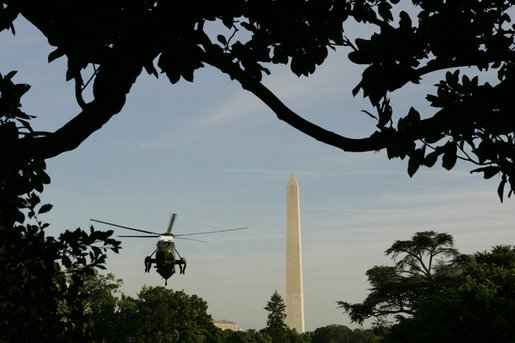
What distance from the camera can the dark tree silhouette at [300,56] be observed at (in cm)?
378

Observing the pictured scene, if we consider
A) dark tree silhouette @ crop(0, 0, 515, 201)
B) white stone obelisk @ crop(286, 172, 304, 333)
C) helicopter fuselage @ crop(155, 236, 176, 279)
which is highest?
white stone obelisk @ crop(286, 172, 304, 333)

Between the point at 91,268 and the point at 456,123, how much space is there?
437 cm

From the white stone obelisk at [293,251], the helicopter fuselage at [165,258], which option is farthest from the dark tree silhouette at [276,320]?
the helicopter fuselage at [165,258]

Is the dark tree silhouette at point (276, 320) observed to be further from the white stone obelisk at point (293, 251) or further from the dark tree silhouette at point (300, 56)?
the dark tree silhouette at point (300, 56)

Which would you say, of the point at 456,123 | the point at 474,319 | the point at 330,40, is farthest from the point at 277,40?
the point at 474,319

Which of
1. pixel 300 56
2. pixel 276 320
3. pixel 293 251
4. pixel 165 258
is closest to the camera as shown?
pixel 300 56

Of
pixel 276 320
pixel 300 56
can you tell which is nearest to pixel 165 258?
pixel 300 56

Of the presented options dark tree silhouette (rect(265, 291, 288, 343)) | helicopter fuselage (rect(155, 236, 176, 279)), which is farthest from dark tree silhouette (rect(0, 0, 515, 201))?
dark tree silhouette (rect(265, 291, 288, 343))

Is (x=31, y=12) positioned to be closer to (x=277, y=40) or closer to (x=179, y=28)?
(x=179, y=28)

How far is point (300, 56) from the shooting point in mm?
6117

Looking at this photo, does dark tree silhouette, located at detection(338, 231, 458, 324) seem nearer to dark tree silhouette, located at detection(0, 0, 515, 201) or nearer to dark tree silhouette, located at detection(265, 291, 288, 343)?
dark tree silhouette, located at detection(265, 291, 288, 343)

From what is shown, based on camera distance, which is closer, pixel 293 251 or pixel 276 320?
pixel 293 251

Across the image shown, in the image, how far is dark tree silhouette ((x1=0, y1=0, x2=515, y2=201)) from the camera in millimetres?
3783

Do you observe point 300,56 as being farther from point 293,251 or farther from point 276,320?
point 276,320
